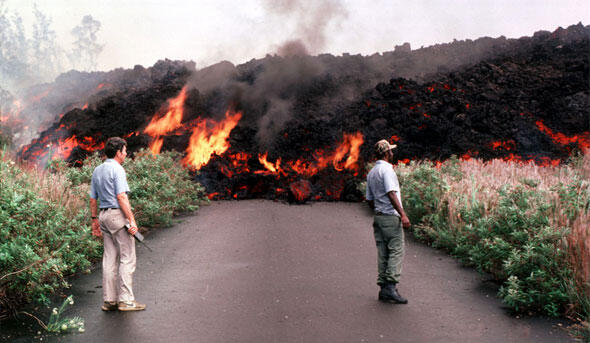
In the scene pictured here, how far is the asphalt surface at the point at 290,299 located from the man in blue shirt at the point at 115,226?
203 millimetres

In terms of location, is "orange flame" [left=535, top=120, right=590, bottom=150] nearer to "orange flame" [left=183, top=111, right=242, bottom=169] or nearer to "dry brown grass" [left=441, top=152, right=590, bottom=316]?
"dry brown grass" [left=441, top=152, right=590, bottom=316]

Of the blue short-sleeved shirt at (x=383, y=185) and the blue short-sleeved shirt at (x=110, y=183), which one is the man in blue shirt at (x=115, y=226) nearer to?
the blue short-sleeved shirt at (x=110, y=183)

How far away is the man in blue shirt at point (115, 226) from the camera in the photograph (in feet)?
19.5

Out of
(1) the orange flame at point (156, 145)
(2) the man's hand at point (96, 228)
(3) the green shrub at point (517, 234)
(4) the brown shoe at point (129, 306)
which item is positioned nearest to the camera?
(3) the green shrub at point (517, 234)

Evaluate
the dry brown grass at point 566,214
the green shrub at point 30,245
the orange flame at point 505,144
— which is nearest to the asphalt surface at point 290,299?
the green shrub at point 30,245

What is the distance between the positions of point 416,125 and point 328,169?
5.35 meters

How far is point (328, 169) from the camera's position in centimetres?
1941

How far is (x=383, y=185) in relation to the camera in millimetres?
6332

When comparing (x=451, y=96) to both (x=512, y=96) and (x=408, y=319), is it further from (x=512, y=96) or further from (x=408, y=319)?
(x=408, y=319)

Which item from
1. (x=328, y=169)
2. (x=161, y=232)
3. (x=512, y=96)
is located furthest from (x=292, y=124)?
(x=161, y=232)

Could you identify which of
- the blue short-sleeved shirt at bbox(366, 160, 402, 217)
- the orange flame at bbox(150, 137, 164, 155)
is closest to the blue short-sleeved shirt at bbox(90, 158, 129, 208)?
the blue short-sleeved shirt at bbox(366, 160, 402, 217)

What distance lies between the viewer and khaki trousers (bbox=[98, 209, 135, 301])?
5.98 metres

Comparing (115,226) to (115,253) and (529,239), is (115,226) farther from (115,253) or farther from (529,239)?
(529,239)

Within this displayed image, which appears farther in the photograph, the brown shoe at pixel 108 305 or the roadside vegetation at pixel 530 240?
the brown shoe at pixel 108 305
